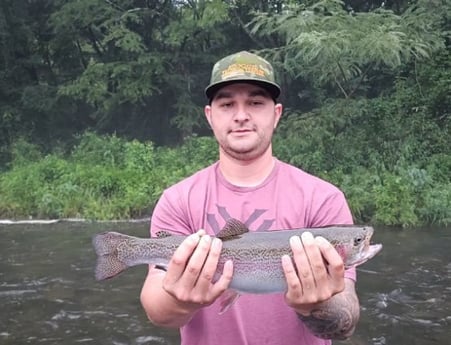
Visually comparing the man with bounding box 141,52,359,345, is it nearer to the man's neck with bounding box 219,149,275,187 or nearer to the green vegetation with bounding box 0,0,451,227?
the man's neck with bounding box 219,149,275,187

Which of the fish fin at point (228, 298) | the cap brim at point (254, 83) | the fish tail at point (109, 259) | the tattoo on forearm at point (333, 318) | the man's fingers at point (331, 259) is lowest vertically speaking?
the tattoo on forearm at point (333, 318)

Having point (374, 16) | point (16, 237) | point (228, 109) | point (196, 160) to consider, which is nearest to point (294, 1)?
point (374, 16)

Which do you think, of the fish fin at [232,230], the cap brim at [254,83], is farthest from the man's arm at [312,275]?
the cap brim at [254,83]

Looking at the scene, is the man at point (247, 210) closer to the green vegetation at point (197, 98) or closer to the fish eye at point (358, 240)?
the fish eye at point (358, 240)

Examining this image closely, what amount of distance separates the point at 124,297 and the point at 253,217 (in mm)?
6556

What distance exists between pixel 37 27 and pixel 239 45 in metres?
8.44

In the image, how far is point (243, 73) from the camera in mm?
2727

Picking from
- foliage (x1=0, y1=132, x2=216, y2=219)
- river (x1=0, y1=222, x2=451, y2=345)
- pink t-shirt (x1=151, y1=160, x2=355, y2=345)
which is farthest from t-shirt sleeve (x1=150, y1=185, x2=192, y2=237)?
foliage (x1=0, y1=132, x2=216, y2=219)

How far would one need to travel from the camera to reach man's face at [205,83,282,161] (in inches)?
107

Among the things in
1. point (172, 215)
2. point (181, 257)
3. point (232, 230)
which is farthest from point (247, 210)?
point (181, 257)

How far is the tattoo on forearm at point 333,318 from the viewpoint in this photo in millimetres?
2562

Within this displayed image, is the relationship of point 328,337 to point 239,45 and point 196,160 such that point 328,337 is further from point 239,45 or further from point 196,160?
point 239,45

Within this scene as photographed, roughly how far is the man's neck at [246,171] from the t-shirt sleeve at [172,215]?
0.83ft

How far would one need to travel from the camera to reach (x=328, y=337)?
8.67ft
